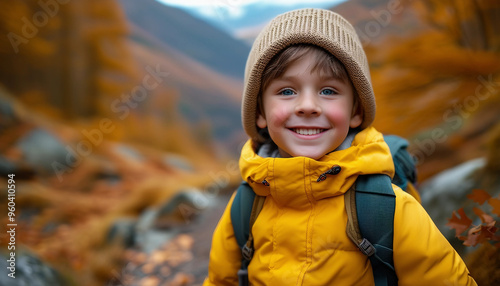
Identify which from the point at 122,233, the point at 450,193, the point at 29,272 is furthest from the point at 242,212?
the point at 122,233

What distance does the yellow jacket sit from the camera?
131 cm

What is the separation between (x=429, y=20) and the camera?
3.46 m

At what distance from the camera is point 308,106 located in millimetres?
1430

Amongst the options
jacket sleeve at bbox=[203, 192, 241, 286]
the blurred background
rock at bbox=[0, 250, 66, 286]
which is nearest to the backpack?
jacket sleeve at bbox=[203, 192, 241, 286]

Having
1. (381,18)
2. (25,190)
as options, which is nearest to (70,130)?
(25,190)

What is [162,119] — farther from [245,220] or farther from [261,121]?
[245,220]

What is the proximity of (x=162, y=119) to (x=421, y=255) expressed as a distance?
497 cm

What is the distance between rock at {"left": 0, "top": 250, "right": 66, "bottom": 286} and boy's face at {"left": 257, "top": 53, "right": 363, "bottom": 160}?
2.00m

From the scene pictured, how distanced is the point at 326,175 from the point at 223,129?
5020mm

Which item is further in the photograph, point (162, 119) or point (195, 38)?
point (195, 38)

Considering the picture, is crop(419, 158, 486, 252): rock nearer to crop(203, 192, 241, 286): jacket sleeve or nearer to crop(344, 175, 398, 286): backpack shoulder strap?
crop(344, 175, 398, 286): backpack shoulder strap

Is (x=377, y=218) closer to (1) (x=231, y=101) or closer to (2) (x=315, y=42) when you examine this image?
(2) (x=315, y=42)

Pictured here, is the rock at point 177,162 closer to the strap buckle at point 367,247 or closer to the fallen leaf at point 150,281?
the fallen leaf at point 150,281

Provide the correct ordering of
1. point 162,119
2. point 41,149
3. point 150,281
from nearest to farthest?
point 150,281 < point 41,149 < point 162,119
